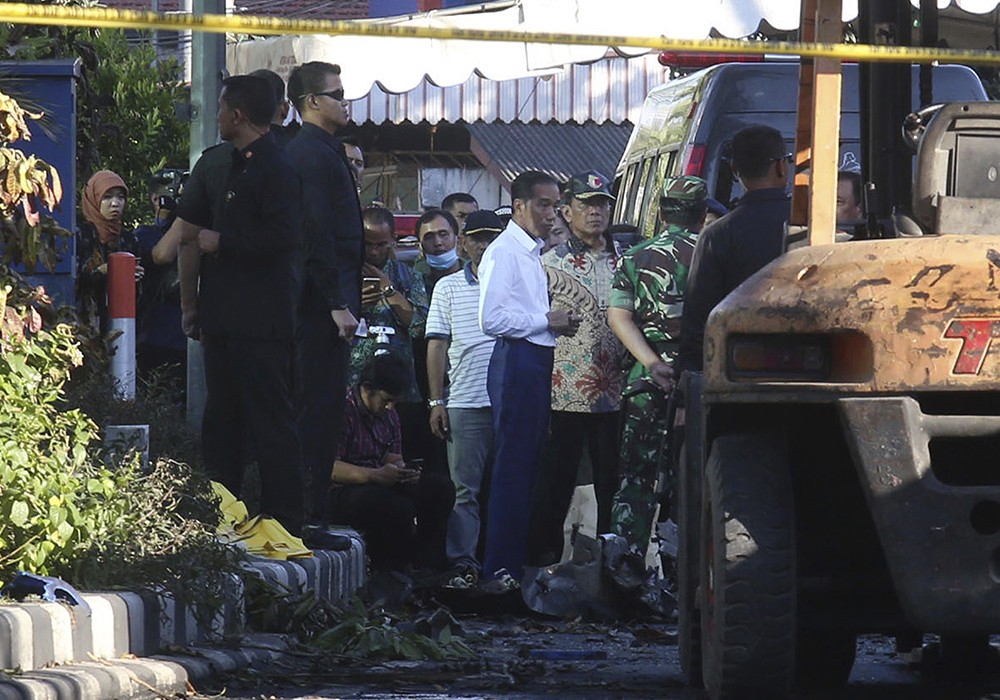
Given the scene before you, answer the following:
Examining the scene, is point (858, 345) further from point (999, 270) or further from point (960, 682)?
point (960, 682)

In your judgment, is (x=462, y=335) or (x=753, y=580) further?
(x=462, y=335)

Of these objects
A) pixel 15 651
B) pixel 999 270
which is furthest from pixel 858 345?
pixel 15 651

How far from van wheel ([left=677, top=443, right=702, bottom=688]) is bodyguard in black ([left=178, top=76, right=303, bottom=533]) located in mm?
2005

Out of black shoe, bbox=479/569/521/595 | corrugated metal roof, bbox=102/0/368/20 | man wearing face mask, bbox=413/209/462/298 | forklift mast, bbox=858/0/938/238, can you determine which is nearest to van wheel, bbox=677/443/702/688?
forklift mast, bbox=858/0/938/238

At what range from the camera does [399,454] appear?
1062 centimetres

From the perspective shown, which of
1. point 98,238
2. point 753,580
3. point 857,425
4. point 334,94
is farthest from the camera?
point 98,238

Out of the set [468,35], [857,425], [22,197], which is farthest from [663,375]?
[857,425]

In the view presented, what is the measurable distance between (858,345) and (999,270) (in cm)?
37

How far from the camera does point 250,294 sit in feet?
28.2

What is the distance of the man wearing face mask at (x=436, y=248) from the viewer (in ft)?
41.3

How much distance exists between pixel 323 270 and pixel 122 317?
41.4 inches

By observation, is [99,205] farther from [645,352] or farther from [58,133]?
[645,352]

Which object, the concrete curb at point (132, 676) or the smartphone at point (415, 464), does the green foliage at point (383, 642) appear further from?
the smartphone at point (415, 464)

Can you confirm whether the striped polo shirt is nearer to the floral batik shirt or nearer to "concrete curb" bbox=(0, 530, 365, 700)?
the floral batik shirt
